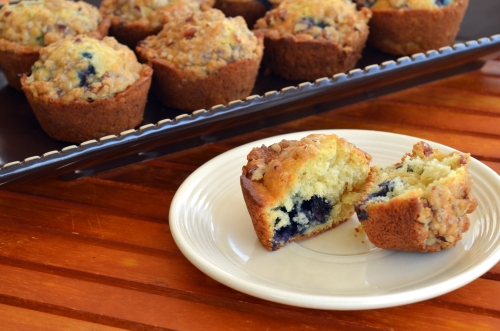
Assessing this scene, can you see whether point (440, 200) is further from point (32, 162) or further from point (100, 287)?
point (32, 162)

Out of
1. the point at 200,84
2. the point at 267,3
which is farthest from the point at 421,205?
the point at 267,3

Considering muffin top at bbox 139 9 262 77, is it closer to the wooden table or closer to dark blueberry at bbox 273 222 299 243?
Result: the wooden table

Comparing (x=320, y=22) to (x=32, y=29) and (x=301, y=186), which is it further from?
(x=32, y=29)

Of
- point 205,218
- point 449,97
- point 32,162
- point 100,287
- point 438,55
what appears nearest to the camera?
point 100,287

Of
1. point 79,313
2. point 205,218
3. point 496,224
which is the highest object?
point 496,224

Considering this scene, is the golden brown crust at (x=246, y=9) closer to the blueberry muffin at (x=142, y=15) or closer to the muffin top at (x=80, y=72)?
the blueberry muffin at (x=142, y=15)

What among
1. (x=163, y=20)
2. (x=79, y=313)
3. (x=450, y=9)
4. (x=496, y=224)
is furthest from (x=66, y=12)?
(x=496, y=224)
